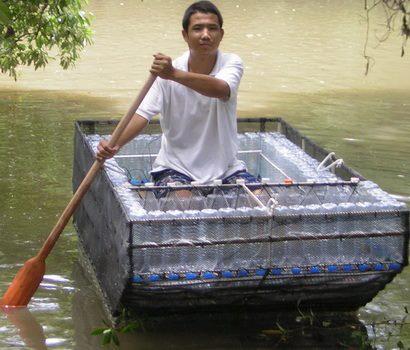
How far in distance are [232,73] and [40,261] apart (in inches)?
56.4

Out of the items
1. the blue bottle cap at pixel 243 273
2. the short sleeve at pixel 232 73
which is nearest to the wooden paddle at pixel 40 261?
the short sleeve at pixel 232 73

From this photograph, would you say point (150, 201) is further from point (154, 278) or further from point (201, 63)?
point (201, 63)

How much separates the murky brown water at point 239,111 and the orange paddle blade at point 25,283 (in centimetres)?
11

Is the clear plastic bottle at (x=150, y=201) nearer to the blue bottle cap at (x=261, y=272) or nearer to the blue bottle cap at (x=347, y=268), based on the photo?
the blue bottle cap at (x=261, y=272)

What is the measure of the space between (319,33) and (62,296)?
543 inches

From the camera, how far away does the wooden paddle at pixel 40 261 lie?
5.16 meters

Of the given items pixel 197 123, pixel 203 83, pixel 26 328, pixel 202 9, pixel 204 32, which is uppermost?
pixel 202 9

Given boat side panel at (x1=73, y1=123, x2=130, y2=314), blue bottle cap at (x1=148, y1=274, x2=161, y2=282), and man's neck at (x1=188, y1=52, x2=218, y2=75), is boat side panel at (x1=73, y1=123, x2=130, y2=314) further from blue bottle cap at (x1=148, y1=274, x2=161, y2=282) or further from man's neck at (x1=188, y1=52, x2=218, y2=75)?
man's neck at (x1=188, y1=52, x2=218, y2=75)

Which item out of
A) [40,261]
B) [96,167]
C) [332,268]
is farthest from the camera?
[40,261]

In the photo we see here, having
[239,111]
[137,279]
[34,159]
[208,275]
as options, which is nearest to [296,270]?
[208,275]

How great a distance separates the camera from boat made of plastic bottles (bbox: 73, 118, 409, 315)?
458cm

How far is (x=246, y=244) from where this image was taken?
183 inches

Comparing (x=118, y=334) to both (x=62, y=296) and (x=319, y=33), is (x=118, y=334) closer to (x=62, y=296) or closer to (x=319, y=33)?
(x=62, y=296)

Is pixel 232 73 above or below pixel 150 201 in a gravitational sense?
above
